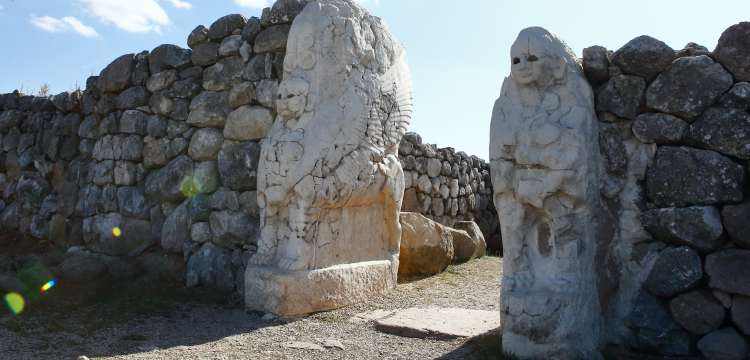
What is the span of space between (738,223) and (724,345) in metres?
0.60

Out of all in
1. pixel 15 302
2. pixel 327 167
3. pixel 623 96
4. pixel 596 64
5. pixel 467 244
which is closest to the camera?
pixel 623 96

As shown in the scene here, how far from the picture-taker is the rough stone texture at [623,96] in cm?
360

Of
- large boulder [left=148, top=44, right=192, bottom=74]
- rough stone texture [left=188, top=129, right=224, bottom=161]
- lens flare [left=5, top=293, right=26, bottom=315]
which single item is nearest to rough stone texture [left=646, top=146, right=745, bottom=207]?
rough stone texture [left=188, top=129, right=224, bottom=161]

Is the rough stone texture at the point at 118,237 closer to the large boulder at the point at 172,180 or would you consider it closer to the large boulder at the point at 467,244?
the large boulder at the point at 172,180

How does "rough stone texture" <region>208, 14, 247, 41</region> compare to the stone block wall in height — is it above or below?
above

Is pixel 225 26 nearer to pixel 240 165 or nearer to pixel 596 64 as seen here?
pixel 240 165

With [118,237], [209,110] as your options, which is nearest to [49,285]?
[118,237]

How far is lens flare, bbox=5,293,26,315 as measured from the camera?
489 centimetres

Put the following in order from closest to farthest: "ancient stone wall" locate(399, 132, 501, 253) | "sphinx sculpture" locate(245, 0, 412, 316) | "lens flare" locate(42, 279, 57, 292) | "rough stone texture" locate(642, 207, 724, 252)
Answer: "rough stone texture" locate(642, 207, 724, 252) → "sphinx sculpture" locate(245, 0, 412, 316) → "lens flare" locate(42, 279, 57, 292) → "ancient stone wall" locate(399, 132, 501, 253)

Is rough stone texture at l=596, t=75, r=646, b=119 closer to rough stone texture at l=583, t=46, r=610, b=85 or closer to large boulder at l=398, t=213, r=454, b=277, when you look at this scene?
rough stone texture at l=583, t=46, r=610, b=85

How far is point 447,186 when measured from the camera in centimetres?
920

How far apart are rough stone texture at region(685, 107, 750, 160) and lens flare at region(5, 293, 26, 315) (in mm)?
4597

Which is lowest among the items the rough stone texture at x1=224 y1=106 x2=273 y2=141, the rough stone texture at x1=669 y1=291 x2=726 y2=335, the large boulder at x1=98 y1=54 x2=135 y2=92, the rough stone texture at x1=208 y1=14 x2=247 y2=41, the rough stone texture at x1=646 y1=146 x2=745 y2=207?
the rough stone texture at x1=669 y1=291 x2=726 y2=335

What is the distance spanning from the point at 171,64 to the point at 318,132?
88.5 inches
